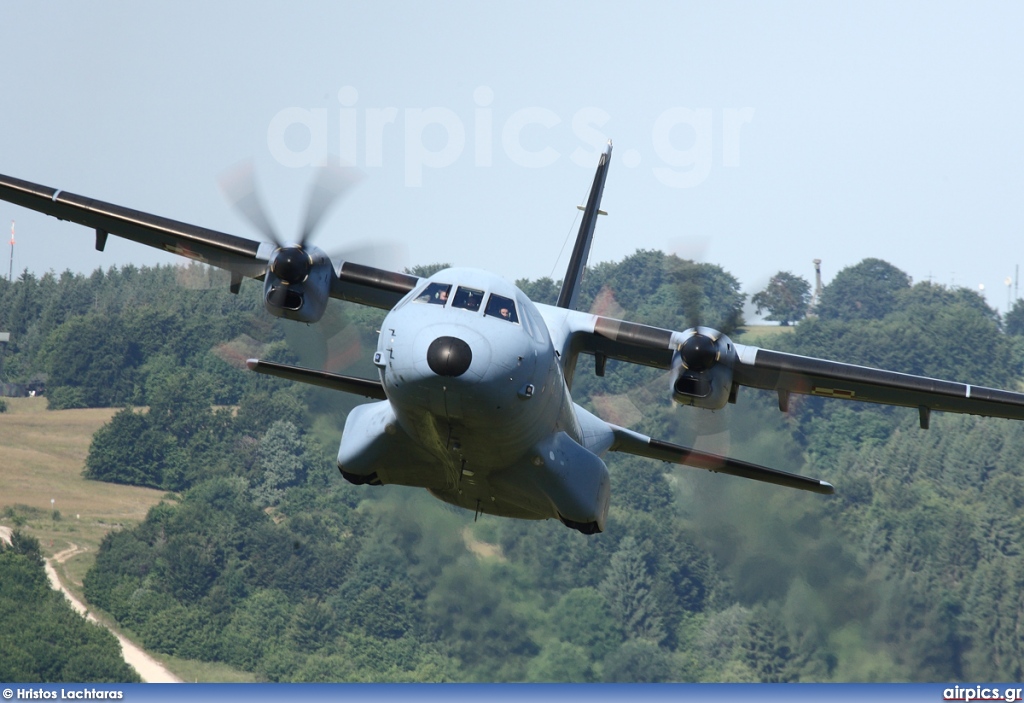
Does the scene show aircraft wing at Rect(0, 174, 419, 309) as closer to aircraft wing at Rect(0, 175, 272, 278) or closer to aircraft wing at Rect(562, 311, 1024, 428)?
aircraft wing at Rect(0, 175, 272, 278)

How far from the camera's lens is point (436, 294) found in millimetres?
13938

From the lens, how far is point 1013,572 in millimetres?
59312

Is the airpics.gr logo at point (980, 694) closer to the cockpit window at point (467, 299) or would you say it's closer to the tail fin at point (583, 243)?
the tail fin at point (583, 243)

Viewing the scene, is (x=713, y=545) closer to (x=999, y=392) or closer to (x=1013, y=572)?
(x=1013, y=572)

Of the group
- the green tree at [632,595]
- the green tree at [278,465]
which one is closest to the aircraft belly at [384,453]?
the green tree at [632,595]

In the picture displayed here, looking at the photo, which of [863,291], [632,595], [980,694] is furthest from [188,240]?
[863,291]

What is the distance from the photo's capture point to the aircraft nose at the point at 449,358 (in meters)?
13.0

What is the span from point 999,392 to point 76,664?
43.3 metres

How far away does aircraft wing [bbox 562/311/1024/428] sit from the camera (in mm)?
17297

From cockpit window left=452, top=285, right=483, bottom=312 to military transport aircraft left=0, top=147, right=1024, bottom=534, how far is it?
14 mm

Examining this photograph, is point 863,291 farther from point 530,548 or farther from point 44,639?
point 44,639

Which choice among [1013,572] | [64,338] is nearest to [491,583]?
[1013,572]

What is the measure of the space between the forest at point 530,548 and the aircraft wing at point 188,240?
9.03 metres

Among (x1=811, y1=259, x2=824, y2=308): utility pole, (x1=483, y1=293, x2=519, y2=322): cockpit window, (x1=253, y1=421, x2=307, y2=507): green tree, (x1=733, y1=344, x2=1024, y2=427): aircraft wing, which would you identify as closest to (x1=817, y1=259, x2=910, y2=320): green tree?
(x1=811, y1=259, x2=824, y2=308): utility pole
